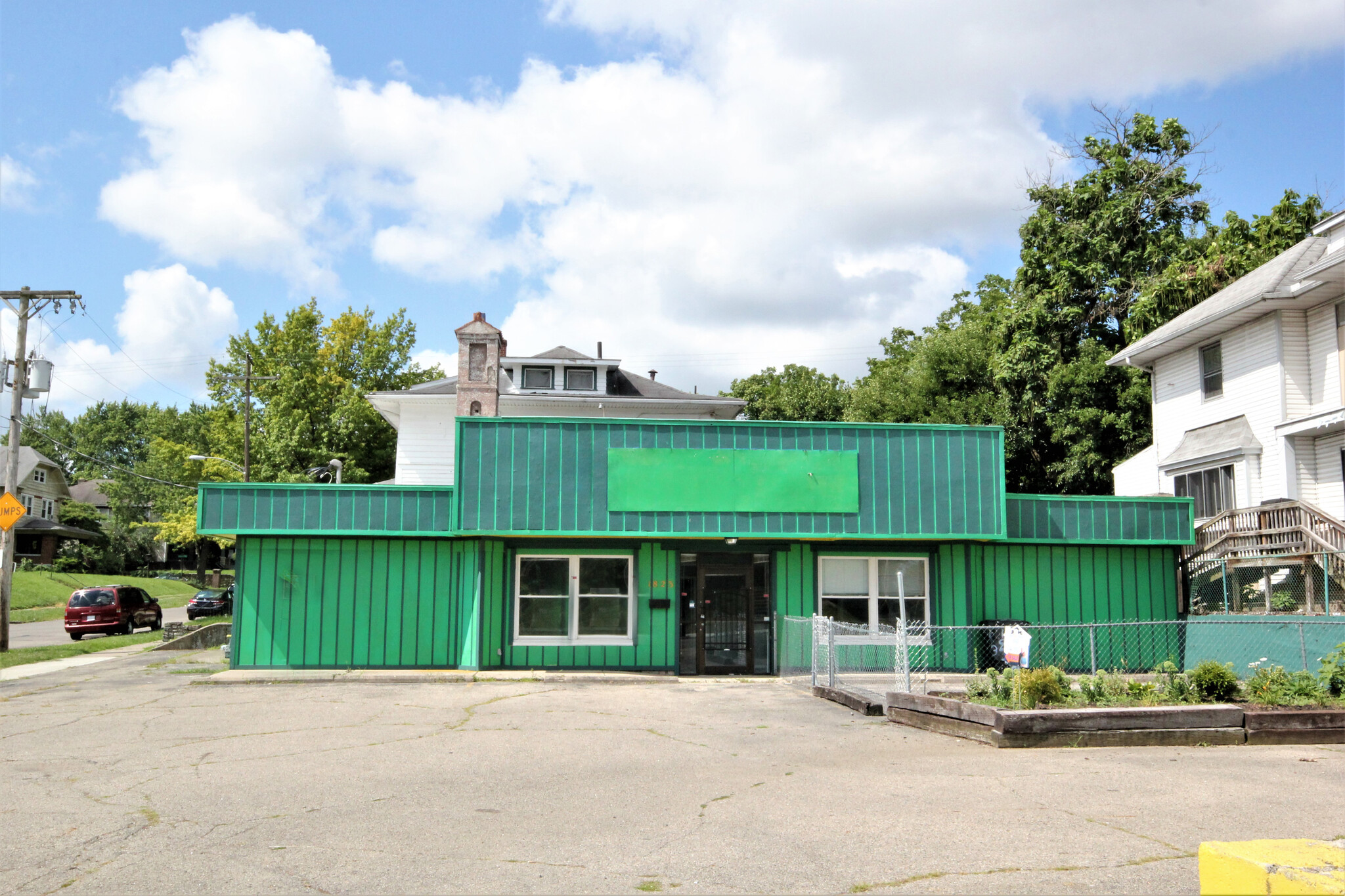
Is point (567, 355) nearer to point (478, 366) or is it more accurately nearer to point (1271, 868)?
point (478, 366)

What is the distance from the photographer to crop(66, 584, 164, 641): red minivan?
1325 inches

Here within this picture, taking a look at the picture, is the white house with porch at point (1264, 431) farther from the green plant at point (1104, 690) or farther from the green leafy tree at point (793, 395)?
the green leafy tree at point (793, 395)

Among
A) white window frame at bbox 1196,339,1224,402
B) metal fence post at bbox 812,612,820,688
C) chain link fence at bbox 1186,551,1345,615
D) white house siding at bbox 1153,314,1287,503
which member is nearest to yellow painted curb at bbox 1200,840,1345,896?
metal fence post at bbox 812,612,820,688

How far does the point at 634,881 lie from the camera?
620 cm

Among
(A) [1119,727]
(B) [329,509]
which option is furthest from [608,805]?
(B) [329,509]

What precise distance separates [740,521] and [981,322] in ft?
96.9

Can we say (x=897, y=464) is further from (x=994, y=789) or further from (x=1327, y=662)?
(x=994, y=789)

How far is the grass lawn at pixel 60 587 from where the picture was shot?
158 feet

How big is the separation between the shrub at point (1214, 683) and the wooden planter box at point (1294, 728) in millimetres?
708

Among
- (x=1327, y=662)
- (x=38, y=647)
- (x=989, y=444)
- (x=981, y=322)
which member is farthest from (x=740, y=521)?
(x=981, y=322)

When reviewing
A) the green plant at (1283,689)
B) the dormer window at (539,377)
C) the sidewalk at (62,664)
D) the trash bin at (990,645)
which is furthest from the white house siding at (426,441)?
the green plant at (1283,689)

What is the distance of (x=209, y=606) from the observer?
4253cm

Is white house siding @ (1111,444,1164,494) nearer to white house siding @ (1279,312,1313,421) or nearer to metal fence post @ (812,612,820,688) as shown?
white house siding @ (1279,312,1313,421)

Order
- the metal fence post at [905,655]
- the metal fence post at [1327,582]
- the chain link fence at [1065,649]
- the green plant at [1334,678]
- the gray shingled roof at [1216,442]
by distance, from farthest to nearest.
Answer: the gray shingled roof at [1216,442] < the chain link fence at [1065,649] < the metal fence post at [1327,582] < the metal fence post at [905,655] < the green plant at [1334,678]
